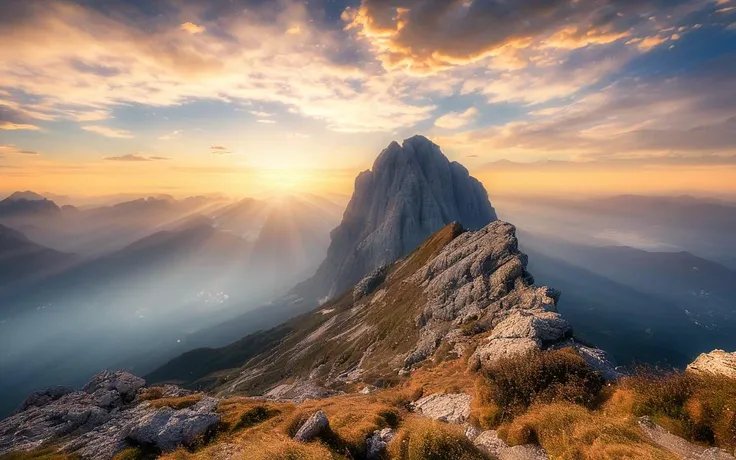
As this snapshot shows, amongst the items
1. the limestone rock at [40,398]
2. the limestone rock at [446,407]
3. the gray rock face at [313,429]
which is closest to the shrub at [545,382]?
the limestone rock at [446,407]

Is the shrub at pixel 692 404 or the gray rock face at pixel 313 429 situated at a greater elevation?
the shrub at pixel 692 404

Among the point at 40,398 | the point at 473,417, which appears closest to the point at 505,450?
the point at 473,417

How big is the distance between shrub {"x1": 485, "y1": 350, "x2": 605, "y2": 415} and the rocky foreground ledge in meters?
18.2

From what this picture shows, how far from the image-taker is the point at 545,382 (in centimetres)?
1730

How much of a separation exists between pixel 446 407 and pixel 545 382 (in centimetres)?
705

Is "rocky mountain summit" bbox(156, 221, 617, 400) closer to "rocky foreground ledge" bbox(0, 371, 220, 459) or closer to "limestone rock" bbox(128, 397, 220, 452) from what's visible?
"limestone rock" bbox(128, 397, 220, 452)

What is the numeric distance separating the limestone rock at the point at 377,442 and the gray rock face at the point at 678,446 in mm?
10328

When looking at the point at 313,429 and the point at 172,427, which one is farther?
the point at 172,427

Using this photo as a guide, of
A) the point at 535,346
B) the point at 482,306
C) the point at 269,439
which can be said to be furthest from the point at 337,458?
the point at 482,306

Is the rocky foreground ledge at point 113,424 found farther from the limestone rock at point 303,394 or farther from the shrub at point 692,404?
the shrub at point 692,404

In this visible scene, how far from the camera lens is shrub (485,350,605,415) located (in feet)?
52.7

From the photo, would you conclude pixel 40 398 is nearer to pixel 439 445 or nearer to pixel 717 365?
pixel 439 445

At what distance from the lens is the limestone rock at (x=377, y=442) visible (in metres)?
14.7

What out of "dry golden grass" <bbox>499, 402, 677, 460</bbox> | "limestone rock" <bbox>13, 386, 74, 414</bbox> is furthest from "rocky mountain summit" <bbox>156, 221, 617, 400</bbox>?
"limestone rock" <bbox>13, 386, 74, 414</bbox>
